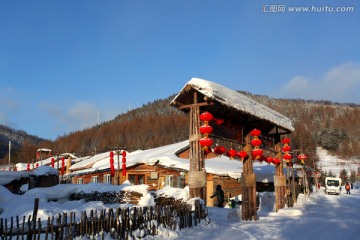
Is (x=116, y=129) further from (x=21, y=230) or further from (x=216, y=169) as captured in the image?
(x=21, y=230)

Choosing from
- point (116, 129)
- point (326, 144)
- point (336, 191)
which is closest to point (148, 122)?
point (116, 129)

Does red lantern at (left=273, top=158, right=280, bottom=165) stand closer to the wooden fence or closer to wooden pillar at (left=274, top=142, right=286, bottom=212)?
wooden pillar at (left=274, top=142, right=286, bottom=212)

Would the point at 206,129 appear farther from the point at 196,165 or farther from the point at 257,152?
the point at 257,152

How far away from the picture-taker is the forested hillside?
10931cm

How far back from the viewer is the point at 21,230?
8.06 m

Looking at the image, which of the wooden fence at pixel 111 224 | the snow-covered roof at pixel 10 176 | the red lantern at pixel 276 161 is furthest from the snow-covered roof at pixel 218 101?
the snow-covered roof at pixel 10 176

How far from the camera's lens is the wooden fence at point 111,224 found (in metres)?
8.15

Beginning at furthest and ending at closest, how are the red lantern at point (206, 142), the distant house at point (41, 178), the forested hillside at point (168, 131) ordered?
1. the forested hillside at point (168, 131)
2. the distant house at point (41, 178)
3. the red lantern at point (206, 142)

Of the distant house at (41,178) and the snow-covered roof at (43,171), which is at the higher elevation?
the snow-covered roof at (43,171)

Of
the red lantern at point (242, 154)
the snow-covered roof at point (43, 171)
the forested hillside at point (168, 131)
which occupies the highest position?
the forested hillside at point (168, 131)

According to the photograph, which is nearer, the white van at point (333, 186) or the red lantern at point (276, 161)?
the red lantern at point (276, 161)

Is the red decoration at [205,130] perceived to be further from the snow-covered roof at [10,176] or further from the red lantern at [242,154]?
the snow-covered roof at [10,176]

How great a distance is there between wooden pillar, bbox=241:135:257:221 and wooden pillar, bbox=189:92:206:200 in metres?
3.22

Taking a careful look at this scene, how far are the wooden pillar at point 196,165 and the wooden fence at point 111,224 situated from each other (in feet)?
2.39
